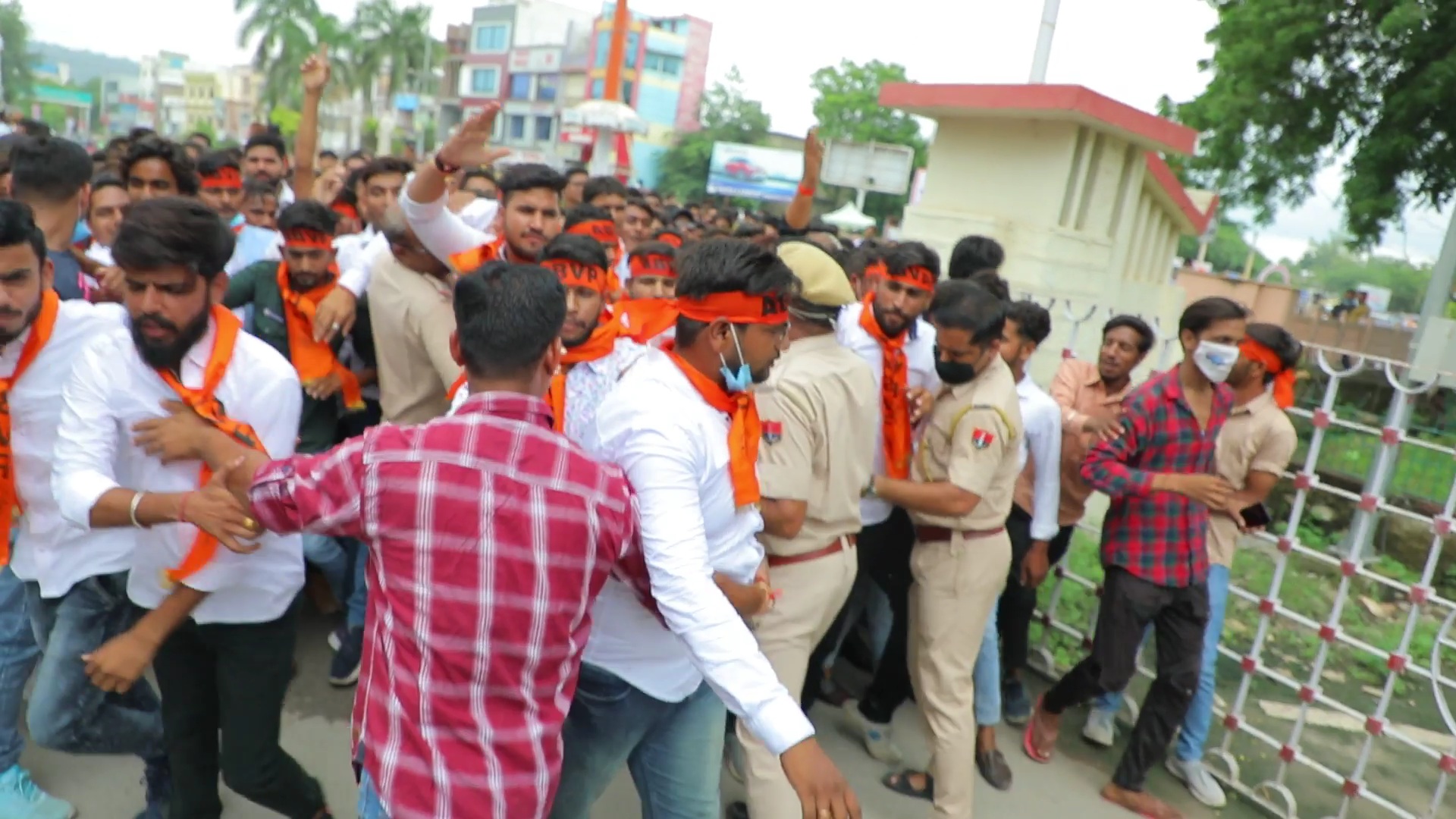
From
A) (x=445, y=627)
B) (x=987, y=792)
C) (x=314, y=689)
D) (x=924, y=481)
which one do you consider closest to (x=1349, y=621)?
(x=987, y=792)

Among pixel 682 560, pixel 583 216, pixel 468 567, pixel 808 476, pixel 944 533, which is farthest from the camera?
pixel 583 216

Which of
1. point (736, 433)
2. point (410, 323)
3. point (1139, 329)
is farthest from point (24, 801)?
point (1139, 329)

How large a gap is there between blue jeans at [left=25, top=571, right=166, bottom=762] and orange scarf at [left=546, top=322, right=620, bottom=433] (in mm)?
1151

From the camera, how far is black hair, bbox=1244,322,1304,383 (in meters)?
3.61

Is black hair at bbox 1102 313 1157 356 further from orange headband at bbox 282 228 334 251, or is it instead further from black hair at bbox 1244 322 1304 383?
orange headband at bbox 282 228 334 251

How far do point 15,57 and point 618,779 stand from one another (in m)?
93.5

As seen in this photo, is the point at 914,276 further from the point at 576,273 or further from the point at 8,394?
the point at 8,394

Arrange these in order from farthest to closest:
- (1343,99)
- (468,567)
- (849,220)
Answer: (849,220)
(1343,99)
(468,567)

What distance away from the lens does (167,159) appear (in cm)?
420

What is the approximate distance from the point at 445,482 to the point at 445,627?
0.78 ft

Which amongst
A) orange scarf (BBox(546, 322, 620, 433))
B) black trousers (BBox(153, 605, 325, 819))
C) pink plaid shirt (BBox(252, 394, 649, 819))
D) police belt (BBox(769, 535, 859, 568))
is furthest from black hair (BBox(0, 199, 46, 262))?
police belt (BBox(769, 535, 859, 568))

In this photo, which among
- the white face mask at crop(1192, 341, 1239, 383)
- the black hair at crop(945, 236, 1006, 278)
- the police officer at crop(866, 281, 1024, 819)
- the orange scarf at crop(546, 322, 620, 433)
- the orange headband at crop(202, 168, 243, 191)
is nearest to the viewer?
the orange scarf at crop(546, 322, 620, 433)

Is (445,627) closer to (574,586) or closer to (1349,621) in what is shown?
(574,586)

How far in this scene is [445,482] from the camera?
60.5 inches
